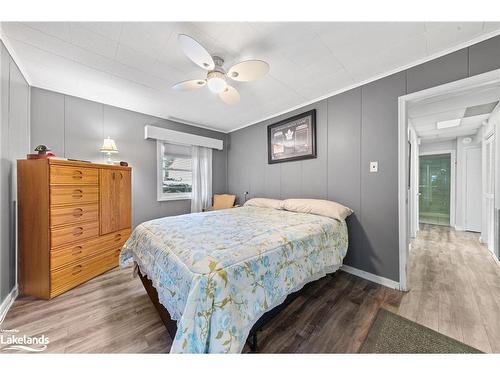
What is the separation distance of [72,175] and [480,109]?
5.59 meters

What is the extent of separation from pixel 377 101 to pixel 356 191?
1.08 metres

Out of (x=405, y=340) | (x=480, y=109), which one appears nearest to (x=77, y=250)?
(x=405, y=340)

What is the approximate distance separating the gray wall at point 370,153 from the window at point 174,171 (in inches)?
87.4

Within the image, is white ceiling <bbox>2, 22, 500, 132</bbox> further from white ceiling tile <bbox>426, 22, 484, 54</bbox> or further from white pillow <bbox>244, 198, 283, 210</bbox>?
white pillow <bbox>244, 198, 283, 210</bbox>

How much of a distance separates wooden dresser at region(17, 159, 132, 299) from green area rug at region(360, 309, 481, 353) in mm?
2818

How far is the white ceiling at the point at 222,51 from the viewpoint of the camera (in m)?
1.47

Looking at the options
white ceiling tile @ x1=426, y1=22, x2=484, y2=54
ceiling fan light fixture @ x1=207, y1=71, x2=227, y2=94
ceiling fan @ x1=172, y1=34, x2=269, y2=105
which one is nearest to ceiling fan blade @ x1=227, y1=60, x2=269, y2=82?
ceiling fan @ x1=172, y1=34, x2=269, y2=105

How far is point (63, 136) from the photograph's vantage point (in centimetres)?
253

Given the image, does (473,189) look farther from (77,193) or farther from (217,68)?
(77,193)

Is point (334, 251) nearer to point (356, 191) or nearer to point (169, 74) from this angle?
point (356, 191)

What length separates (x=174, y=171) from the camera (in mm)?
3723

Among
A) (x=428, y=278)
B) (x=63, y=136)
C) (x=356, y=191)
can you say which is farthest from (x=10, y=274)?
(x=428, y=278)

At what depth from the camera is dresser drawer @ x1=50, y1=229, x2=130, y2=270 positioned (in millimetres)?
1904

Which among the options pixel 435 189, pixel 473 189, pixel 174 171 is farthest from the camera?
pixel 435 189
